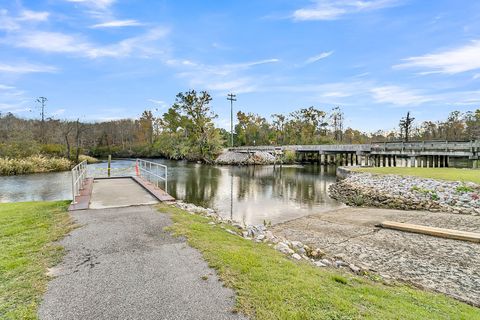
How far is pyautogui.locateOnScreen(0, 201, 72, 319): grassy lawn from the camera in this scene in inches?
114

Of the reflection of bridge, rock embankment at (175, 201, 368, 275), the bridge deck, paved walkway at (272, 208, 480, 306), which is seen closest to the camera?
paved walkway at (272, 208, 480, 306)

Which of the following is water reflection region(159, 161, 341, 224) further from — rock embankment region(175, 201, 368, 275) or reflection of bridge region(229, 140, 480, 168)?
reflection of bridge region(229, 140, 480, 168)

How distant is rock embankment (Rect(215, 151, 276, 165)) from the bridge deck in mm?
29455

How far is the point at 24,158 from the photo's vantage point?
2648cm

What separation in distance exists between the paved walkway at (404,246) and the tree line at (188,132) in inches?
1232

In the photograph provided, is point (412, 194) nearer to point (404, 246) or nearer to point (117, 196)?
point (404, 246)

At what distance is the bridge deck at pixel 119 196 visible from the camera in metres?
7.67

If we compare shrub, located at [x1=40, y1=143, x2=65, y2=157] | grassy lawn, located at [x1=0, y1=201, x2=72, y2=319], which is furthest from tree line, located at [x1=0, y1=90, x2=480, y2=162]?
grassy lawn, located at [x1=0, y1=201, x2=72, y2=319]

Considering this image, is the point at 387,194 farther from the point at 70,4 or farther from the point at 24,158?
the point at 24,158

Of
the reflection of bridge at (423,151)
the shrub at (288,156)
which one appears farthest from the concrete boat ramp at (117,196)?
the shrub at (288,156)

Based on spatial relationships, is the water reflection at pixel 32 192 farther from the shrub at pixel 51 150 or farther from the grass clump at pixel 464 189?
the grass clump at pixel 464 189

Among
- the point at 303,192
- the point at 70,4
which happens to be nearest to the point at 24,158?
the point at 70,4

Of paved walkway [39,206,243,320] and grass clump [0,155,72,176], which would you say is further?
grass clump [0,155,72,176]

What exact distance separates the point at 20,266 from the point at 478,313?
20.2ft
